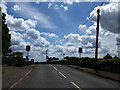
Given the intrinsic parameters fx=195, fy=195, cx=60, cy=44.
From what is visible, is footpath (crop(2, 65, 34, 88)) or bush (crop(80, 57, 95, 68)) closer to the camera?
footpath (crop(2, 65, 34, 88))

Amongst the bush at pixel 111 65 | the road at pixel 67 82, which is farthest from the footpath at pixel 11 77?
the bush at pixel 111 65

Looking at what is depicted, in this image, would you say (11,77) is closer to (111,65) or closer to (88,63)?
(111,65)

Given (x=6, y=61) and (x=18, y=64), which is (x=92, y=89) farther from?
(x=6, y=61)

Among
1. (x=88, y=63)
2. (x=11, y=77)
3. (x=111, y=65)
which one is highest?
(x=111, y=65)

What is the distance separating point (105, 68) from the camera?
86.7 ft

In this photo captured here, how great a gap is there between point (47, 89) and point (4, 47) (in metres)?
27.7

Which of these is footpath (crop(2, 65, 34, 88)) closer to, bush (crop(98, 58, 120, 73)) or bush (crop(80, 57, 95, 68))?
bush (crop(98, 58, 120, 73))

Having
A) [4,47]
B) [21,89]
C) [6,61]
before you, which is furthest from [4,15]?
[21,89]

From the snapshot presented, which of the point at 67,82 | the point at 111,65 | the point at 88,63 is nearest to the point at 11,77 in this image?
the point at 67,82

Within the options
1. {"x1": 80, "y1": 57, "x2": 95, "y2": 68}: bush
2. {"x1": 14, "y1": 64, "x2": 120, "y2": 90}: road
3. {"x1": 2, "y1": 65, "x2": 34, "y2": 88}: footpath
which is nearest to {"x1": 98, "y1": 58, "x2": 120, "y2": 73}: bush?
{"x1": 14, "y1": 64, "x2": 120, "y2": 90}: road

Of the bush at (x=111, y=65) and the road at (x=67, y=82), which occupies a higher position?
the bush at (x=111, y=65)

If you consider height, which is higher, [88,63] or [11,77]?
[88,63]

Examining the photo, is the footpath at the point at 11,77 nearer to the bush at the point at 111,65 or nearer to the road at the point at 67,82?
the road at the point at 67,82

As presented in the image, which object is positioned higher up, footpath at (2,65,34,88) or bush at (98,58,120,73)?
bush at (98,58,120,73)
